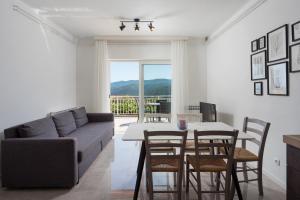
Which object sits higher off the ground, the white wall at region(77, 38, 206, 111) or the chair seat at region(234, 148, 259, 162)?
the white wall at region(77, 38, 206, 111)

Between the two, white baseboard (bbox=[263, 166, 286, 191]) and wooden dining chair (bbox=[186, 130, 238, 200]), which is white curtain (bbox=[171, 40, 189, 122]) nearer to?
white baseboard (bbox=[263, 166, 286, 191])

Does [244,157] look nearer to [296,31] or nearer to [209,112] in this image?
[296,31]

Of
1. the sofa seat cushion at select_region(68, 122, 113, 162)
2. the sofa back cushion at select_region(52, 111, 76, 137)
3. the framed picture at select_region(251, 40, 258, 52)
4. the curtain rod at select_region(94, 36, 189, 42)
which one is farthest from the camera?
the curtain rod at select_region(94, 36, 189, 42)

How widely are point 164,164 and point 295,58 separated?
1871 millimetres

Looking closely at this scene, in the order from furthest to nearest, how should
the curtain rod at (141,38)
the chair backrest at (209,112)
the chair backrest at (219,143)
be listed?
the curtain rod at (141,38)
the chair backrest at (209,112)
the chair backrest at (219,143)

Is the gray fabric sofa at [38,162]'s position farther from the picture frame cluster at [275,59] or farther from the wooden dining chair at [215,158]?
the picture frame cluster at [275,59]

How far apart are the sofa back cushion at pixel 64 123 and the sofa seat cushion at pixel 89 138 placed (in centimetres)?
12

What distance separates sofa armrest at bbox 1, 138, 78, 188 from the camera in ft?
9.80

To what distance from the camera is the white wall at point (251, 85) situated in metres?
2.88

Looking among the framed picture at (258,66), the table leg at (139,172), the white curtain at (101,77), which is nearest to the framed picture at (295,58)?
the framed picture at (258,66)

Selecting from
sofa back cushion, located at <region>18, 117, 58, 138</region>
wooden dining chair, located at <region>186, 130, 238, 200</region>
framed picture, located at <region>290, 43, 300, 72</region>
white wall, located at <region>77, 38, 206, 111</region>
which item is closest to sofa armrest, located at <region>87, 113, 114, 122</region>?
white wall, located at <region>77, 38, 206, 111</region>

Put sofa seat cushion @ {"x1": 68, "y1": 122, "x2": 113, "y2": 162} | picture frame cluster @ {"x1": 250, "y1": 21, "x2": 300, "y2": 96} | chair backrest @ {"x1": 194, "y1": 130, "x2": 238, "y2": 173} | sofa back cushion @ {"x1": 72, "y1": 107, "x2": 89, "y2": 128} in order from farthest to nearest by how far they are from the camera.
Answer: sofa back cushion @ {"x1": 72, "y1": 107, "x2": 89, "y2": 128} → sofa seat cushion @ {"x1": 68, "y1": 122, "x2": 113, "y2": 162} → picture frame cluster @ {"x1": 250, "y1": 21, "x2": 300, "y2": 96} → chair backrest @ {"x1": 194, "y1": 130, "x2": 238, "y2": 173}

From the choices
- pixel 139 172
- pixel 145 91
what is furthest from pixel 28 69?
pixel 145 91

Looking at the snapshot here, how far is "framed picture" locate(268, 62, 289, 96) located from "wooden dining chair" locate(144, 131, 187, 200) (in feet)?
4.77
